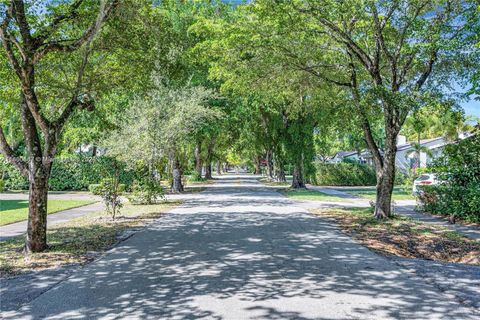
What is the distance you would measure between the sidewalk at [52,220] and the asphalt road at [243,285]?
3400mm

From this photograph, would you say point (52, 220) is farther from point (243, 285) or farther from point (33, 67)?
point (243, 285)

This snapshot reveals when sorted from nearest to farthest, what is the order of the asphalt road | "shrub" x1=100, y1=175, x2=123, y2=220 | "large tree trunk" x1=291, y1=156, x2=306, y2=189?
the asphalt road < "shrub" x1=100, y1=175, x2=123, y2=220 < "large tree trunk" x1=291, y1=156, x2=306, y2=189

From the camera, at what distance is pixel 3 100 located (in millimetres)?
9711

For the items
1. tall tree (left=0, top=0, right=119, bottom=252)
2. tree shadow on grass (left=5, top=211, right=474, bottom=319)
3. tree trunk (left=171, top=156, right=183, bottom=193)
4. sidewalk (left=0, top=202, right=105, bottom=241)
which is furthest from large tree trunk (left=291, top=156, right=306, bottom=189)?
tall tree (left=0, top=0, right=119, bottom=252)

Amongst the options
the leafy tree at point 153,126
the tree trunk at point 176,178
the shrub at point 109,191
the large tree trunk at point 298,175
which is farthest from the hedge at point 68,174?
the shrub at point 109,191

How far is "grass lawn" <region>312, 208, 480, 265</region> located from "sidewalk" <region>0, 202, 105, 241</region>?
28.7 feet

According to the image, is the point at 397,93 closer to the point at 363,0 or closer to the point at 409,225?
the point at 363,0

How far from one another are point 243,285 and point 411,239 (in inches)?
211

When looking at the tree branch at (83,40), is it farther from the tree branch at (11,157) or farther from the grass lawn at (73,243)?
the grass lawn at (73,243)

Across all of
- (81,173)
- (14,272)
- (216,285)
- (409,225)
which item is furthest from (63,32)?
(81,173)

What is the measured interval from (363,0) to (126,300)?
8.85m

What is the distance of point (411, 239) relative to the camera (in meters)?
9.17

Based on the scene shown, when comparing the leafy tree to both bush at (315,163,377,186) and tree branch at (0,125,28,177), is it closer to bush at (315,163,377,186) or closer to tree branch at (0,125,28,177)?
tree branch at (0,125,28,177)

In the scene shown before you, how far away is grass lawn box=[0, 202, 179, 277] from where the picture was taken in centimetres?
697
